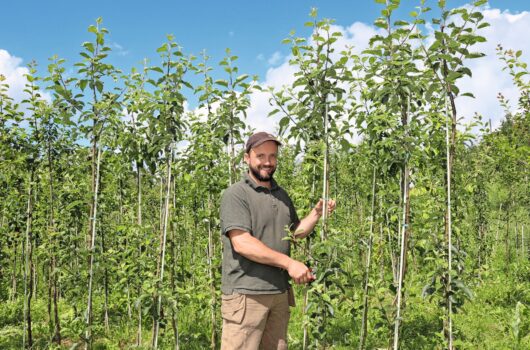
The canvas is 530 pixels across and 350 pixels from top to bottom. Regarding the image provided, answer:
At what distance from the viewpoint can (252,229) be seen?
114 inches

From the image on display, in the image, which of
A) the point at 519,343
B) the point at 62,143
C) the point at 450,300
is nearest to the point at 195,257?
the point at 62,143

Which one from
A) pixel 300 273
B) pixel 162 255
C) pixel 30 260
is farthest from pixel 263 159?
pixel 30 260

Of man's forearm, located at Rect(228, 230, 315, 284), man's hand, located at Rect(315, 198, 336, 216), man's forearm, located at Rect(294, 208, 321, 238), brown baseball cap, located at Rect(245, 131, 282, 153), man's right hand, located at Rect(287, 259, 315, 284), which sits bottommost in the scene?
man's right hand, located at Rect(287, 259, 315, 284)

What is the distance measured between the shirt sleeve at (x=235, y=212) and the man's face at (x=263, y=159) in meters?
0.22

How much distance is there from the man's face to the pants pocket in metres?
0.87

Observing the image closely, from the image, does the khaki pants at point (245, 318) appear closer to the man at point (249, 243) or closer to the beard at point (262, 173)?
the man at point (249, 243)

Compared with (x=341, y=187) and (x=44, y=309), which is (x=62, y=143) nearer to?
(x=44, y=309)

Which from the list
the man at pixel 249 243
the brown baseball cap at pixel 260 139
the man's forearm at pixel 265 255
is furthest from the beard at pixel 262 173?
the man's forearm at pixel 265 255

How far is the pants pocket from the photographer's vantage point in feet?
9.32

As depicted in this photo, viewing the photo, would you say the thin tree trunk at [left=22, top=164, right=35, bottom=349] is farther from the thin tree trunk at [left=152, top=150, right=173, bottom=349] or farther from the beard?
the beard

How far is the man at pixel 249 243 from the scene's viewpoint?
9.20ft

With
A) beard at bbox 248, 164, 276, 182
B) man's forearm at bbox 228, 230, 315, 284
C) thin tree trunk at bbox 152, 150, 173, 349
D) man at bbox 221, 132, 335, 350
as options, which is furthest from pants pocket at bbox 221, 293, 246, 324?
thin tree trunk at bbox 152, 150, 173, 349

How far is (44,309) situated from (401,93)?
8.12 m

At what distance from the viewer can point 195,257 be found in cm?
938
